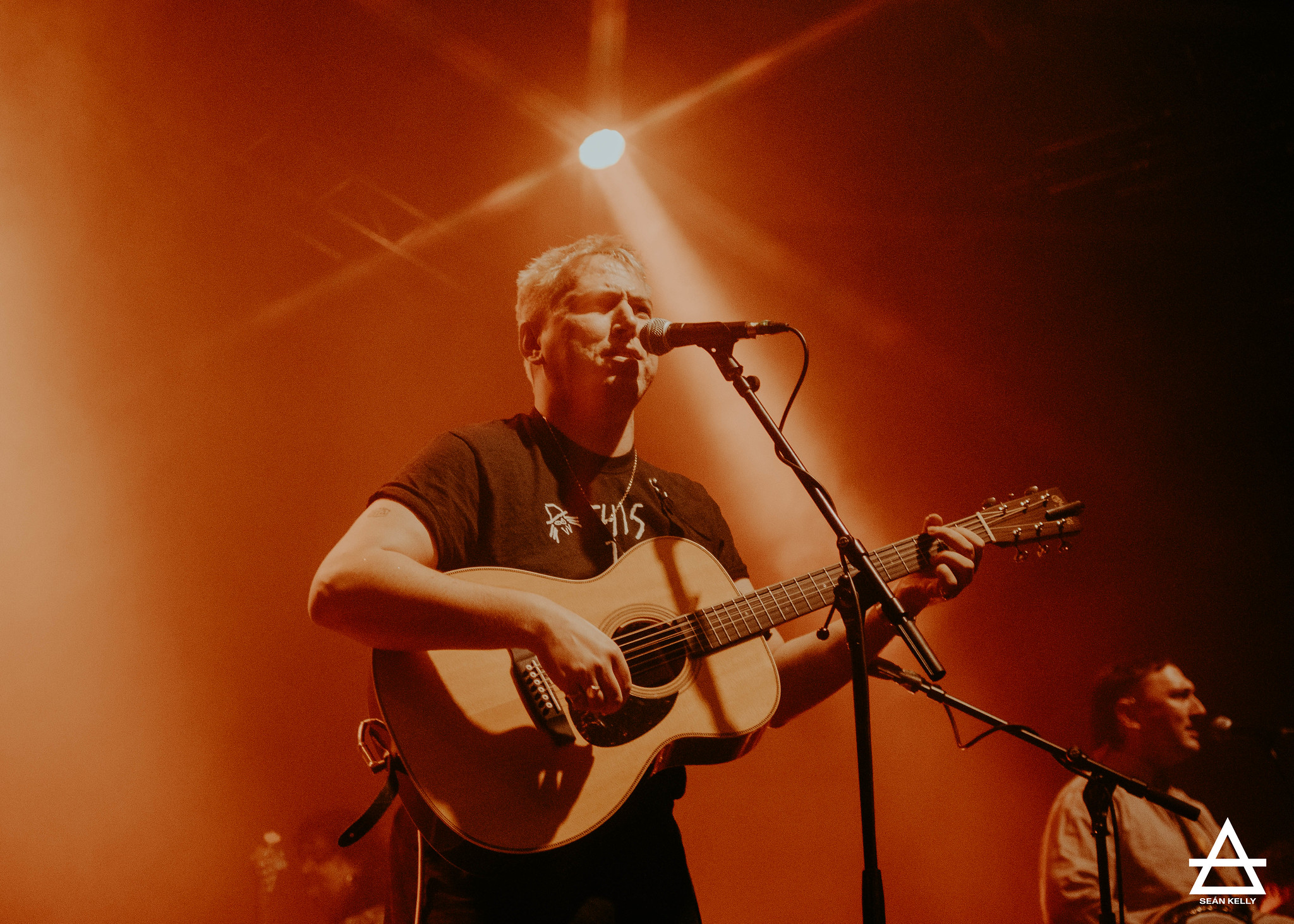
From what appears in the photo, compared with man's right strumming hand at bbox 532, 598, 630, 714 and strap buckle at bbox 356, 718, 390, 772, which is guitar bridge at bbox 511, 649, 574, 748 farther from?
strap buckle at bbox 356, 718, 390, 772

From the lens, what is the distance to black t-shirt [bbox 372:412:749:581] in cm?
197

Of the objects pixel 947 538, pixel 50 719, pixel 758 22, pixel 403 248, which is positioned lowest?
pixel 947 538

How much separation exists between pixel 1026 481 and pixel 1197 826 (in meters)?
1.97

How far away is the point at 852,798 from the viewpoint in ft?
14.3

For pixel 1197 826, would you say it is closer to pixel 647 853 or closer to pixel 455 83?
pixel 647 853

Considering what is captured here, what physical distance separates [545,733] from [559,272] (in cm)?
154

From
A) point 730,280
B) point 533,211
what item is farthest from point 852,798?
point 533,211

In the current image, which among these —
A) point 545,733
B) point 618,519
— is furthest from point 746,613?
point 545,733

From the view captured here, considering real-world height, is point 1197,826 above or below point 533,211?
below

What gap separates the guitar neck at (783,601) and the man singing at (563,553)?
9 cm

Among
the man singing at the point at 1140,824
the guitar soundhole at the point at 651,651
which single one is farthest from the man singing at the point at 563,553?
the man singing at the point at 1140,824

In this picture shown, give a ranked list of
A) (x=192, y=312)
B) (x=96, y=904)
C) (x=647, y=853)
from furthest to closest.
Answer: (x=192, y=312) → (x=96, y=904) → (x=647, y=853)

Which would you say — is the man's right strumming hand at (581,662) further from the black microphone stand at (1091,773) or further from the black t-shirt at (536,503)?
the black microphone stand at (1091,773)

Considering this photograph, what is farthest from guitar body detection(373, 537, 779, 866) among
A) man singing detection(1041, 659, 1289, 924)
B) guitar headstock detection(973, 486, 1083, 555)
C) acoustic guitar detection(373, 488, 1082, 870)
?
man singing detection(1041, 659, 1289, 924)
